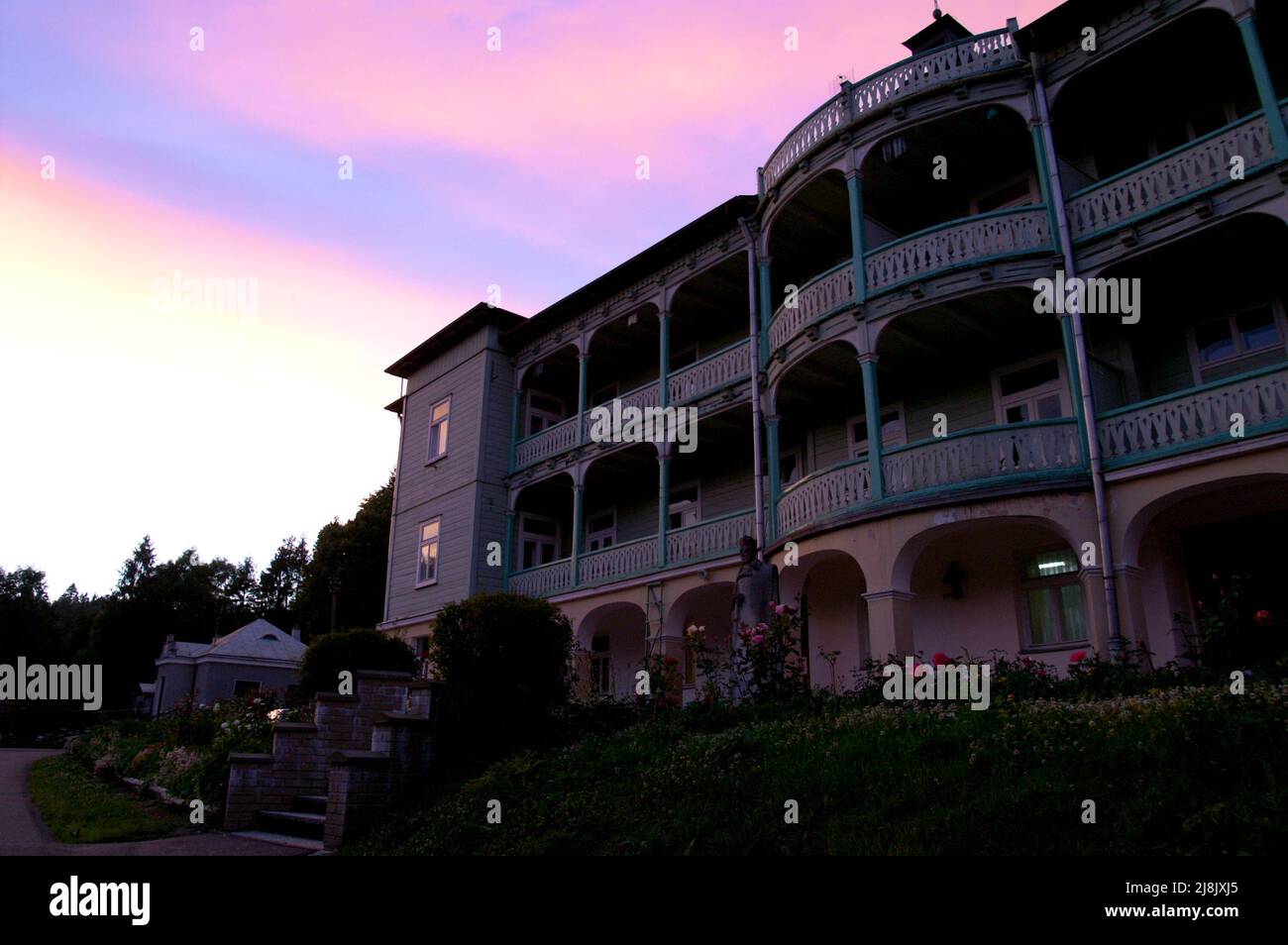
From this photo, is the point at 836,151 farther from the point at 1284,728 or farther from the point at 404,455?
the point at 404,455

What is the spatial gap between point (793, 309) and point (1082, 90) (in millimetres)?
5987

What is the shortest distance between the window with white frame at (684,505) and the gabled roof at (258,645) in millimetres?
24250

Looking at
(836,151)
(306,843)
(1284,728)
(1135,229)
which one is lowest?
(306,843)

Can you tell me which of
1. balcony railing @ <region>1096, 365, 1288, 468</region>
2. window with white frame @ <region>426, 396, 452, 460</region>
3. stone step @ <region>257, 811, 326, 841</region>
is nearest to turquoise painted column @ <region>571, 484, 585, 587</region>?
window with white frame @ <region>426, 396, 452, 460</region>

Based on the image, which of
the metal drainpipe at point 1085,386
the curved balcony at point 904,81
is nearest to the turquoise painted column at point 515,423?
the curved balcony at point 904,81

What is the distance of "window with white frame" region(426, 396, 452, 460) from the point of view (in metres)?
27.2

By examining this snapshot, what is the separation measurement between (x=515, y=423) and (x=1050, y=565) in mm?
15477

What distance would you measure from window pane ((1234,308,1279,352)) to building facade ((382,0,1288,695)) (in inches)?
1.4

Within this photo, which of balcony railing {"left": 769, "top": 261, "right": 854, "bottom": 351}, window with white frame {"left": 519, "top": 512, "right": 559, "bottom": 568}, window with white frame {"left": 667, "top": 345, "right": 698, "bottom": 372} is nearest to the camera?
balcony railing {"left": 769, "top": 261, "right": 854, "bottom": 351}

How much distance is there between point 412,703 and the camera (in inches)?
453

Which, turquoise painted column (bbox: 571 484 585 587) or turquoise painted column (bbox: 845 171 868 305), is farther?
turquoise painted column (bbox: 571 484 585 587)

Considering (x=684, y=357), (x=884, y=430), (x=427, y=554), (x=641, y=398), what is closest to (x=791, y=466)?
(x=884, y=430)

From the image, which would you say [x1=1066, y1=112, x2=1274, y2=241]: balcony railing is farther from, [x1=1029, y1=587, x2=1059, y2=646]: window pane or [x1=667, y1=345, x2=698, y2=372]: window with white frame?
[x1=667, y1=345, x2=698, y2=372]: window with white frame
